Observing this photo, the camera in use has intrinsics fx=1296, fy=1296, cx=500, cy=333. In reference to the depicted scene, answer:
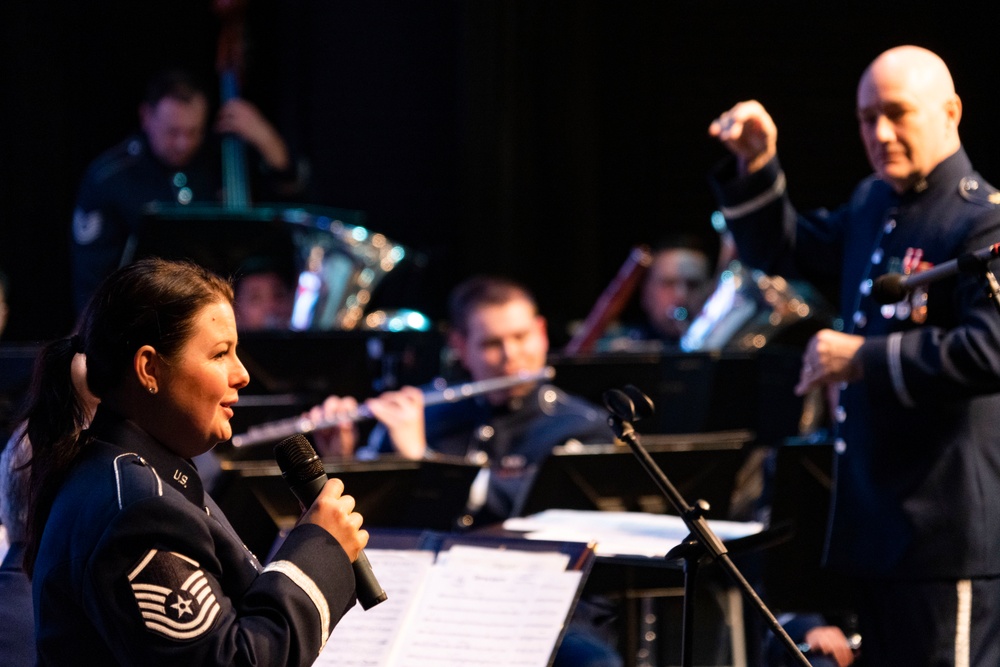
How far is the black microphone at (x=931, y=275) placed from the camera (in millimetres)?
2256

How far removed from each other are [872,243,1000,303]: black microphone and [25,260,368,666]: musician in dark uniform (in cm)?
115

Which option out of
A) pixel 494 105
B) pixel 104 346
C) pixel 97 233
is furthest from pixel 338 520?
pixel 494 105

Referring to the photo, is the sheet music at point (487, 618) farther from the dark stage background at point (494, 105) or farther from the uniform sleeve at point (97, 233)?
the dark stage background at point (494, 105)

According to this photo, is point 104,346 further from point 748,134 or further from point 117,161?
point 117,161

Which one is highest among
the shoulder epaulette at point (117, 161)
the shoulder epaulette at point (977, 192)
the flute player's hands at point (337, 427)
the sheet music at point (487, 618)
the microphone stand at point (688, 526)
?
the shoulder epaulette at point (977, 192)

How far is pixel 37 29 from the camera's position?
6.53 meters

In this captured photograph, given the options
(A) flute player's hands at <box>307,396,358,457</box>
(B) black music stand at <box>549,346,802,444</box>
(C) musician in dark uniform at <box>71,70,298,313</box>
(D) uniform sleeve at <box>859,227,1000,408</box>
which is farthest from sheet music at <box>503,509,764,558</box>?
(C) musician in dark uniform at <box>71,70,298,313</box>

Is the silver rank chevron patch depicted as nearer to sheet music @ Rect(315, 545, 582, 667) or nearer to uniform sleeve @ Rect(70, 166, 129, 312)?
sheet music @ Rect(315, 545, 582, 667)

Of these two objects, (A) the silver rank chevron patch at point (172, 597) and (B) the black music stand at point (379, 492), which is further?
(B) the black music stand at point (379, 492)

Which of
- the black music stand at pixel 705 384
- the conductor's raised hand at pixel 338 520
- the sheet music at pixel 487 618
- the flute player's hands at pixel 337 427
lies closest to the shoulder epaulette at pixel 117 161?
the flute player's hands at pixel 337 427

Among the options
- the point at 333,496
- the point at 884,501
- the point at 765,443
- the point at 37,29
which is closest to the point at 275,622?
the point at 333,496

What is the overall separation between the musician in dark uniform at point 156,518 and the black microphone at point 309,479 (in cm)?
2

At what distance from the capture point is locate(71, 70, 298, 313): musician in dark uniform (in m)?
5.54

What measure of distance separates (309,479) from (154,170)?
13.4 feet
